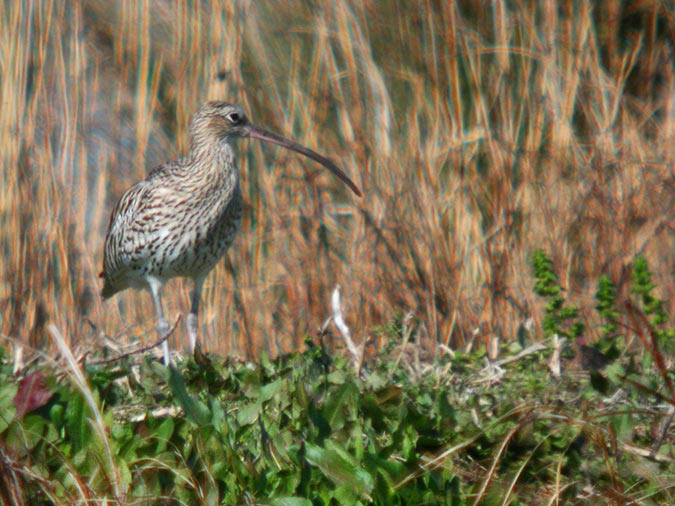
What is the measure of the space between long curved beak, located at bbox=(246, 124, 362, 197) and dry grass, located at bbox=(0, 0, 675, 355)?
237 millimetres

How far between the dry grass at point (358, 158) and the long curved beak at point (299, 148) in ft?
0.78

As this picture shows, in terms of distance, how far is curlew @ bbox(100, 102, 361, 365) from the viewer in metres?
6.37

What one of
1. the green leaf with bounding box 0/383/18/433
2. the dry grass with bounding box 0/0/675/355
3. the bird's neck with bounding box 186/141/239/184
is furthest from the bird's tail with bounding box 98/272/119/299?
the green leaf with bounding box 0/383/18/433

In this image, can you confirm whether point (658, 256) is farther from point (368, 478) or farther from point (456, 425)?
point (368, 478)

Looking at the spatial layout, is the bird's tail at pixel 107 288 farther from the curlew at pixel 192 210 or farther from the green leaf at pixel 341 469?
the green leaf at pixel 341 469

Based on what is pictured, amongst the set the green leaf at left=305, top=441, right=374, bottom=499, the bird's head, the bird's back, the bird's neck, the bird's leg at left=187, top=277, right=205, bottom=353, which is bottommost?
the bird's leg at left=187, top=277, right=205, bottom=353

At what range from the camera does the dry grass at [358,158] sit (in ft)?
20.6

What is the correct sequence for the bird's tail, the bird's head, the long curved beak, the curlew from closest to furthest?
the long curved beak < the curlew < the bird's head < the bird's tail

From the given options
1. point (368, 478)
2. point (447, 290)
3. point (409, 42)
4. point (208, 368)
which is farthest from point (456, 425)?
point (409, 42)

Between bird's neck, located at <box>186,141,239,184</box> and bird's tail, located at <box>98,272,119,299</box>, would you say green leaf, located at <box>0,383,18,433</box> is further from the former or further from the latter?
bird's tail, located at <box>98,272,119,299</box>

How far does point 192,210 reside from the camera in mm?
6422

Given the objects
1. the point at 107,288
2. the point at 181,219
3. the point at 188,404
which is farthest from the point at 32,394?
the point at 107,288

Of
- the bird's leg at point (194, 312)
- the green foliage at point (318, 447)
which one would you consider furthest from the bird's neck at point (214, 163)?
the green foliage at point (318, 447)

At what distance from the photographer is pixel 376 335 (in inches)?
228
